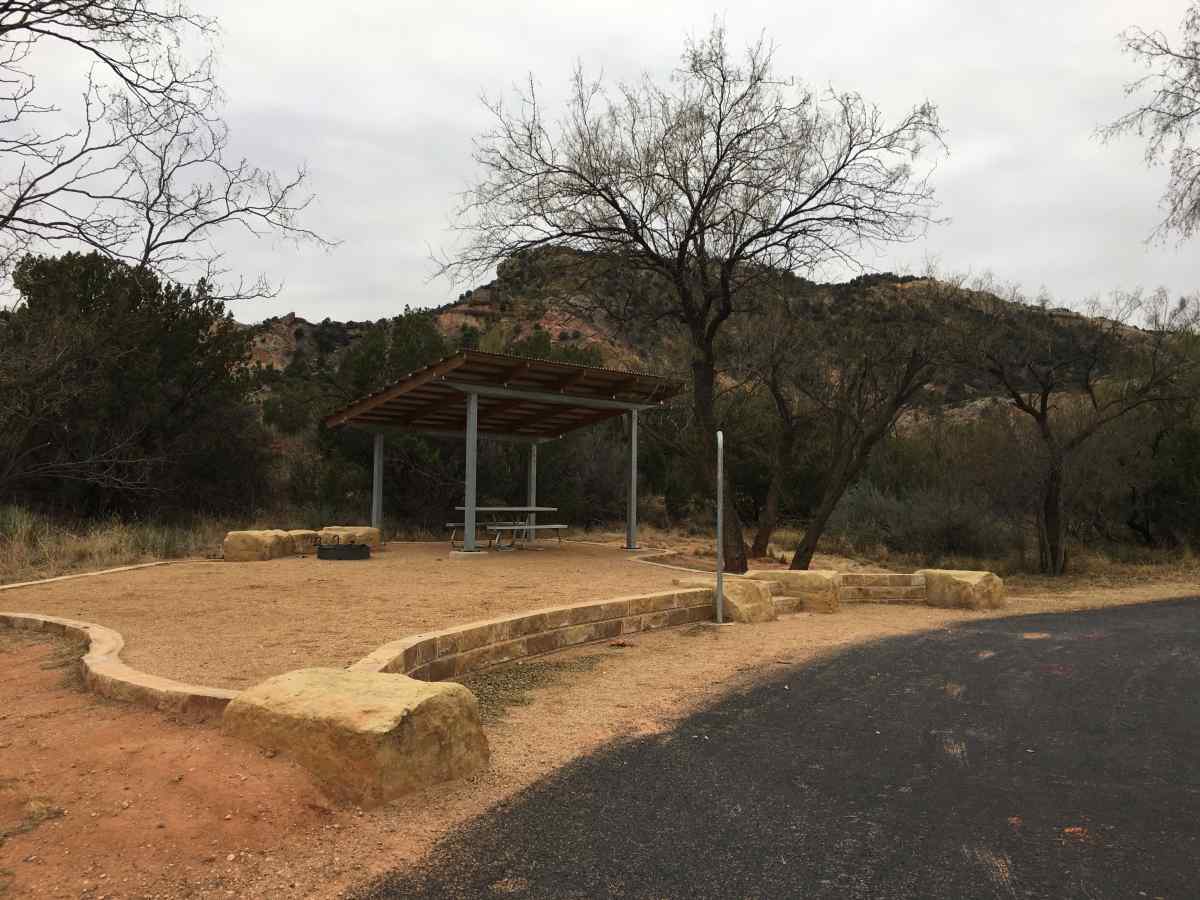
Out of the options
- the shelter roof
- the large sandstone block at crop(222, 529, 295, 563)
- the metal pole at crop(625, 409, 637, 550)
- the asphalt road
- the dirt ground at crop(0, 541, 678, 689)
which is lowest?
the asphalt road

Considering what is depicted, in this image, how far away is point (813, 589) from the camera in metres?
9.12

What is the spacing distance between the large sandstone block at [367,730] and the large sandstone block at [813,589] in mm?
6185

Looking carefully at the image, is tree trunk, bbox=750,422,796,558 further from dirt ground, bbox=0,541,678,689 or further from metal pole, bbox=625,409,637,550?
dirt ground, bbox=0,541,678,689

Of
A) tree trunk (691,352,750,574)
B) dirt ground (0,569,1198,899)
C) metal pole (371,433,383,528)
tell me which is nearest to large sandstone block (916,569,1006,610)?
tree trunk (691,352,750,574)

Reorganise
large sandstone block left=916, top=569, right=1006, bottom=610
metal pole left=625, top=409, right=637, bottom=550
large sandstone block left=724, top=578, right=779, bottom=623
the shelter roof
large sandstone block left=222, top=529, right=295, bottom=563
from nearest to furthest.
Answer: large sandstone block left=724, top=578, right=779, bottom=623 < large sandstone block left=916, top=569, right=1006, bottom=610 < large sandstone block left=222, top=529, right=295, bottom=563 < the shelter roof < metal pole left=625, top=409, right=637, bottom=550

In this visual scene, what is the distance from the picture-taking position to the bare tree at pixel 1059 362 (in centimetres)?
1552

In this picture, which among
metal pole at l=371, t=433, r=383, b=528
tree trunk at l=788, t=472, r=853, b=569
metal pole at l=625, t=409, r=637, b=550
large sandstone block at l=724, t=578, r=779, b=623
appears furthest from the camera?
metal pole at l=371, t=433, r=383, b=528

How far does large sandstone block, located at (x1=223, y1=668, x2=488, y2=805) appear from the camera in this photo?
3.11 metres

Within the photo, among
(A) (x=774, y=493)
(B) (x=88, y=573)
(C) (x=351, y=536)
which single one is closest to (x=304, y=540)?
(C) (x=351, y=536)

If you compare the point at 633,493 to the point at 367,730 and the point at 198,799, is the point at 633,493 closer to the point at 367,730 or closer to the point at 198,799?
the point at 367,730

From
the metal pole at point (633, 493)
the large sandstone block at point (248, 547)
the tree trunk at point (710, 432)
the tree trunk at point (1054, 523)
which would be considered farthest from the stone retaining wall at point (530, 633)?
the tree trunk at point (1054, 523)

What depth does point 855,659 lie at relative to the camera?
20.9 feet

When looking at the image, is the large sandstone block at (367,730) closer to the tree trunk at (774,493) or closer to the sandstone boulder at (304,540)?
the sandstone boulder at (304,540)

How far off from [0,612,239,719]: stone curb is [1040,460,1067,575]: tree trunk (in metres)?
15.8
